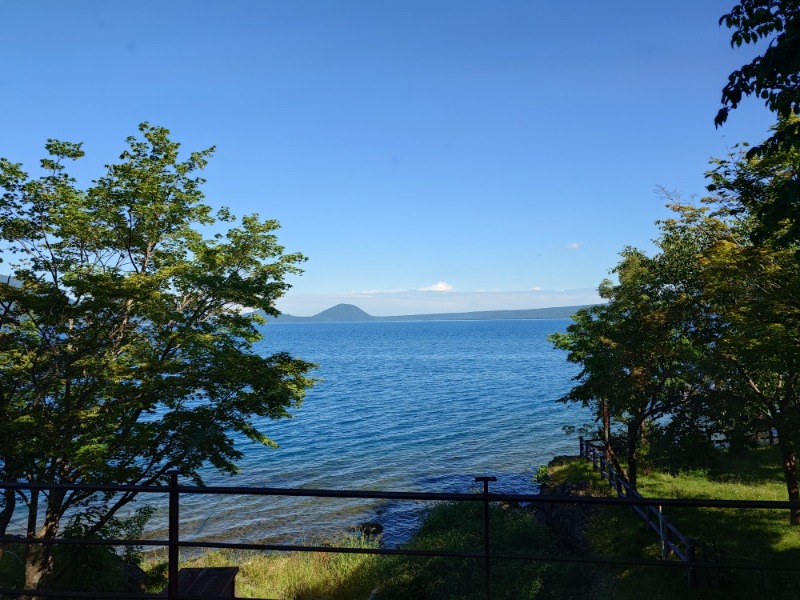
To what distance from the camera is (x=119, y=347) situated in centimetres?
1634

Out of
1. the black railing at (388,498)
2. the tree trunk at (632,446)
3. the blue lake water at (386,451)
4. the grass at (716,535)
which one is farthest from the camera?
the blue lake water at (386,451)

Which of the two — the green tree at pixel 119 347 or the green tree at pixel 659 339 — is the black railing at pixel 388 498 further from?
the green tree at pixel 659 339

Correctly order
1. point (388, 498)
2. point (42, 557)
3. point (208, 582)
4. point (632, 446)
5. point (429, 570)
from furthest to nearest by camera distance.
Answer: point (632, 446) → point (42, 557) → point (429, 570) → point (208, 582) → point (388, 498)

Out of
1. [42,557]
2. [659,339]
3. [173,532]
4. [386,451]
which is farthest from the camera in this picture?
[386,451]

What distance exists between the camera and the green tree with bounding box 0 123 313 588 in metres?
14.4

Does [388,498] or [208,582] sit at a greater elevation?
[388,498]

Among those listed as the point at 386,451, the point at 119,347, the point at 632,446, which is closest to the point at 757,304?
the point at 632,446

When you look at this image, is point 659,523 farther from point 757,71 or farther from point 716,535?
point 757,71

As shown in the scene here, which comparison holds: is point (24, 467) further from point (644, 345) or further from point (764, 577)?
point (644, 345)

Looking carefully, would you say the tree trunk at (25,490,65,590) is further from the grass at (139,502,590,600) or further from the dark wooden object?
the dark wooden object

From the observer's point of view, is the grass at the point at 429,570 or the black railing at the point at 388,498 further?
the grass at the point at 429,570

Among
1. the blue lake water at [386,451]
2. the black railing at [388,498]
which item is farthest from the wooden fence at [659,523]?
the blue lake water at [386,451]

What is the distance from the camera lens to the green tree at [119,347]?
14.4 meters

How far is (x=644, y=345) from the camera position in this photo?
1984 centimetres
